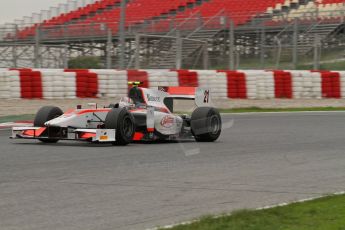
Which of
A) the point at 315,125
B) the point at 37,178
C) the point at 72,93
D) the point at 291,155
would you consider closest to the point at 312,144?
the point at 291,155

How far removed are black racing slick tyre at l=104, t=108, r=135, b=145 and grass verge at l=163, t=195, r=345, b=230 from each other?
16.0ft

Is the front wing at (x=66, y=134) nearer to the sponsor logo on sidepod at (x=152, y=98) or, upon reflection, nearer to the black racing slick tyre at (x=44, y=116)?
the black racing slick tyre at (x=44, y=116)

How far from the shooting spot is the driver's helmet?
37.2 ft

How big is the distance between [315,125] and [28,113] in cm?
588

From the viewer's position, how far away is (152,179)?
758 cm

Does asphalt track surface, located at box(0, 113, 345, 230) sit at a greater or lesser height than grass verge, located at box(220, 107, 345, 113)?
greater

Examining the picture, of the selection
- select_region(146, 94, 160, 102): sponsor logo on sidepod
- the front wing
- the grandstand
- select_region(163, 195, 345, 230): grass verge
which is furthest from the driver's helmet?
the grandstand

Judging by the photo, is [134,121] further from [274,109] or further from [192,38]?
[192,38]

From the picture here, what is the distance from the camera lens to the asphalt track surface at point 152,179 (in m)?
5.57

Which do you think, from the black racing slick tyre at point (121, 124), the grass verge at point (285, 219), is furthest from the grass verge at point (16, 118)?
the grass verge at point (285, 219)

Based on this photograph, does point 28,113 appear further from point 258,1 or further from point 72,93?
point 258,1

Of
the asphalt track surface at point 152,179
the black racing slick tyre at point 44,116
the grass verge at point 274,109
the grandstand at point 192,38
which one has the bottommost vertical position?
the grass verge at point 274,109

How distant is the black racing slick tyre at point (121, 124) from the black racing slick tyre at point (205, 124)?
1.39m

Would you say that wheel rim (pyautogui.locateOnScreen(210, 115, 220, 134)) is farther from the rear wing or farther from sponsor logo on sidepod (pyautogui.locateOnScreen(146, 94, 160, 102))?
sponsor logo on sidepod (pyautogui.locateOnScreen(146, 94, 160, 102))
